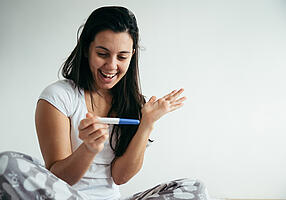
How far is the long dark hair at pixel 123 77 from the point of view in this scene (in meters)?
1.18

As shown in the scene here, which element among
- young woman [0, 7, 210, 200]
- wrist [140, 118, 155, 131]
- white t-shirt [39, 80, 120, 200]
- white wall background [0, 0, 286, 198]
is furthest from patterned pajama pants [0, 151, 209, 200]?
white wall background [0, 0, 286, 198]

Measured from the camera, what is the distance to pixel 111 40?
1156 mm

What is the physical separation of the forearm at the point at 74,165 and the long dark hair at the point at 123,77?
221 millimetres

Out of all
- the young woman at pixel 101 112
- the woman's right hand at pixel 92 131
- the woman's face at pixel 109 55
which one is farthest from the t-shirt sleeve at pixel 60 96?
the woman's right hand at pixel 92 131

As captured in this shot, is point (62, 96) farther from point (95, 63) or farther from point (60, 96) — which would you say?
point (95, 63)

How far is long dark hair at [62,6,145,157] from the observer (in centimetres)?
118

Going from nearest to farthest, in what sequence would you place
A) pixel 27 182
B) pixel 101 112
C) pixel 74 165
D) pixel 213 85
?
1. pixel 27 182
2. pixel 74 165
3. pixel 101 112
4. pixel 213 85

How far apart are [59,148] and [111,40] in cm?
40

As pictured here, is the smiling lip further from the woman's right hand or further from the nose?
the woman's right hand

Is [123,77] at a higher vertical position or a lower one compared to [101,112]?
higher

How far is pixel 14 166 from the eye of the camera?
33.9 inches

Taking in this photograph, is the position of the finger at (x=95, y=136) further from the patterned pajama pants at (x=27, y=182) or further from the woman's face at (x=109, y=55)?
the woman's face at (x=109, y=55)

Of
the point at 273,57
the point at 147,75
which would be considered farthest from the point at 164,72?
the point at 273,57

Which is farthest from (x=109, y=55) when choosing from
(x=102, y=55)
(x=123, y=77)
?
(x=123, y=77)
